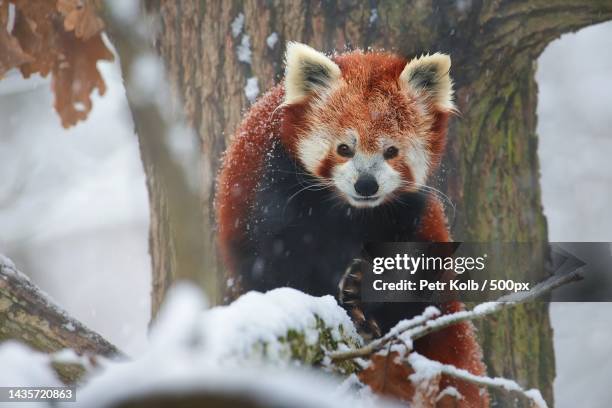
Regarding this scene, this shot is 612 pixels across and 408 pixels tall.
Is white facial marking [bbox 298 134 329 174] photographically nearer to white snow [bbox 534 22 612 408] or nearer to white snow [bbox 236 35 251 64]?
white snow [bbox 236 35 251 64]

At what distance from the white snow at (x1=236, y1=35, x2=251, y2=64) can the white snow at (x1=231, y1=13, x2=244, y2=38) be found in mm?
22

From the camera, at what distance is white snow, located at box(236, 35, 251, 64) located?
1.67 meters

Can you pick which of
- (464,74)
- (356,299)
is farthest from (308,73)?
(356,299)

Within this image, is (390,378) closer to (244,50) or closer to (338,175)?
(338,175)

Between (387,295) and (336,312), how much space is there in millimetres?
222

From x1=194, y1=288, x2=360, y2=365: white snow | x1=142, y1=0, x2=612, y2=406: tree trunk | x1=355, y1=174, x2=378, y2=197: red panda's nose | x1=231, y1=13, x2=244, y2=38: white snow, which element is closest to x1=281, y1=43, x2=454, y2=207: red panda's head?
x1=355, y1=174, x2=378, y2=197: red panda's nose

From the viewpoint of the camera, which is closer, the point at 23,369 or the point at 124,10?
the point at 23,369

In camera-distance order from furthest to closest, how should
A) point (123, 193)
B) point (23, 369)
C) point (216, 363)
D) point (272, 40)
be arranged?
point (123, 193)
point (272, 40)
point (23, 369)
point (216, 363)

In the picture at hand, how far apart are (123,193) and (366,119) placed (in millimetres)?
839

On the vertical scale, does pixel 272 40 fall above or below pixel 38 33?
below

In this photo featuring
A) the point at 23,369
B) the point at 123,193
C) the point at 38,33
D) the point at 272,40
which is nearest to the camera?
the point at 23,369

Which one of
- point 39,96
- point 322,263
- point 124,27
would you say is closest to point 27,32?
point 39,96

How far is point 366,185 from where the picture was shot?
139 cm

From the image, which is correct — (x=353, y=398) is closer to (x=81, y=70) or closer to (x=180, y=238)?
(x=180, y=238)
